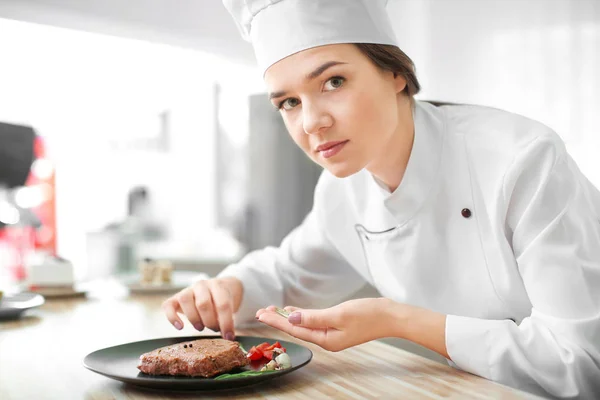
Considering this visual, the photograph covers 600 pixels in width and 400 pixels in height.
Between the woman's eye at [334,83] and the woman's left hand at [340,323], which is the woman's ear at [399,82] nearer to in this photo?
the woman's eye at [334,83]

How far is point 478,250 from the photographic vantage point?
127 centimetres

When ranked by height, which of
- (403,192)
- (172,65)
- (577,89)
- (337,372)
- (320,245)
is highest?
(172,65)

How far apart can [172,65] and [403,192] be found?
5.07ft

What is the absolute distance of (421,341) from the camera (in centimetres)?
106

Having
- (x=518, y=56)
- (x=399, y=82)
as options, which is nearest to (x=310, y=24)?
(x=399, y=82)

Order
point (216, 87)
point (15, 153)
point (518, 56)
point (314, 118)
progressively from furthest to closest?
1. point (216, 87)
2. point (15, 153)
3. point (518, 56)
4. point (314, 118)

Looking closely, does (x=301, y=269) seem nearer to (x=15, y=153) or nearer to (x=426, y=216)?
(x=426, y=216)

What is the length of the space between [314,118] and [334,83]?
0.28 feet

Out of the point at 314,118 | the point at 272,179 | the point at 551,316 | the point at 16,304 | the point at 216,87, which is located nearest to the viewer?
the point at 551,316

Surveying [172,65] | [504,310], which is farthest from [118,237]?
[504,310]

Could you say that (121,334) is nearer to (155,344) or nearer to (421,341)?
(155,344)

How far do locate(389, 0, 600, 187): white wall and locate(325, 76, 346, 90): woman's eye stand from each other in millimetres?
1017

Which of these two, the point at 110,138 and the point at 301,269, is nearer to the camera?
the point at 301,269

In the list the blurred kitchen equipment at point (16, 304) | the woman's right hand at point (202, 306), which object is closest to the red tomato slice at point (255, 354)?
the woman's right hand at point (202, 306)
